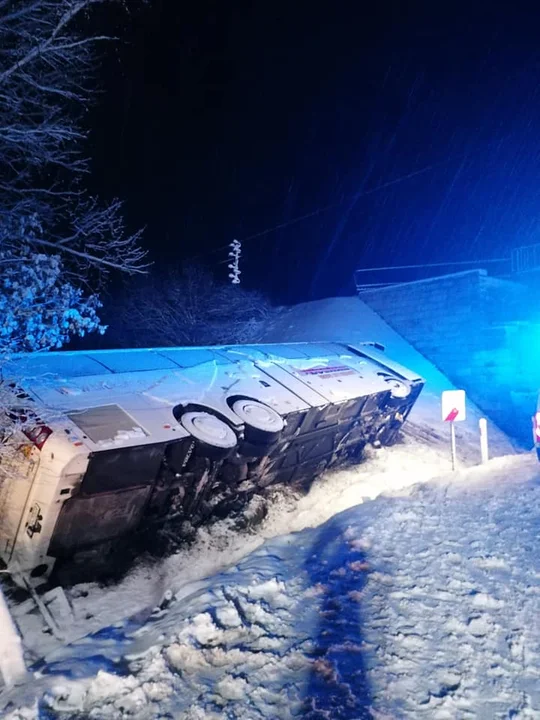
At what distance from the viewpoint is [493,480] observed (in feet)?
19.3

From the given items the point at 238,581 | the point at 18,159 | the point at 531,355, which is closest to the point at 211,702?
the point at 238,581

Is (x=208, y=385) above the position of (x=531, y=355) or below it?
below

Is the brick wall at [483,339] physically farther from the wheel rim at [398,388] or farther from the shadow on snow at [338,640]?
the shadow on snow at [338,640]

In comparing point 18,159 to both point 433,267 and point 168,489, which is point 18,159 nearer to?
point 168,489

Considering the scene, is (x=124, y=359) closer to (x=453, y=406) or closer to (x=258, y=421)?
(x=258, y=421)

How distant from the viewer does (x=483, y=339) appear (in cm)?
1302

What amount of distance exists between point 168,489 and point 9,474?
1.57 metres

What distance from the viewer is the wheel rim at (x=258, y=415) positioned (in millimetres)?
5380

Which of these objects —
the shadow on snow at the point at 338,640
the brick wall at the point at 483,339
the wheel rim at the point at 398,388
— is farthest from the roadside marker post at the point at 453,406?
the brick wall at the point at 483,339

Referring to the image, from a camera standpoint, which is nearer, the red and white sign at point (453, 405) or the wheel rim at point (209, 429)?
the wheel rim at point (209, 429)

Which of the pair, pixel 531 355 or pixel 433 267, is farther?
pixel 433 267

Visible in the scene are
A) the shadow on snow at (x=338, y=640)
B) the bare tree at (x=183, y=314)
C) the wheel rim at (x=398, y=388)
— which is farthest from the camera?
the bare tree at (x=183, y=314)

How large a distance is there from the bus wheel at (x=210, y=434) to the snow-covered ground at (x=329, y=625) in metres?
1.18

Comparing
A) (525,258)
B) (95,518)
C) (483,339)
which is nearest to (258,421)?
(95,518)
